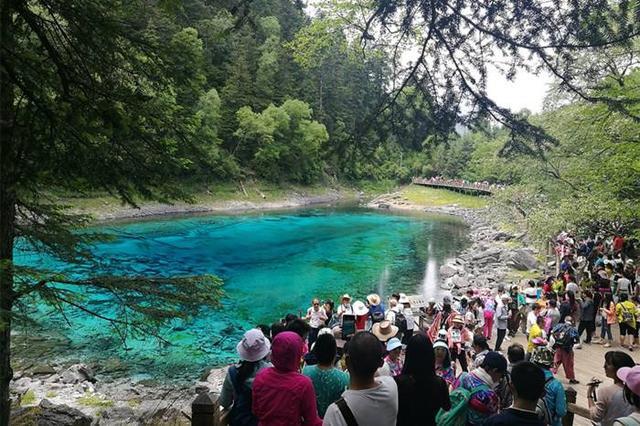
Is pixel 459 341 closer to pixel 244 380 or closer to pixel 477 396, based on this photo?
pixel 477 396

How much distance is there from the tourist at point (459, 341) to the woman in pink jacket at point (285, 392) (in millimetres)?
5529

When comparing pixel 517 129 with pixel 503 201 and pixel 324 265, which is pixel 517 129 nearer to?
pixel 324 265

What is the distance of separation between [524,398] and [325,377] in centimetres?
136

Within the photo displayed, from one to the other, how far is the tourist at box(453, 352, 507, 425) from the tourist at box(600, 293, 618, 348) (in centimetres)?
837

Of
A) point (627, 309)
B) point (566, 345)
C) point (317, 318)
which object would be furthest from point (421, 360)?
point (627, 309)

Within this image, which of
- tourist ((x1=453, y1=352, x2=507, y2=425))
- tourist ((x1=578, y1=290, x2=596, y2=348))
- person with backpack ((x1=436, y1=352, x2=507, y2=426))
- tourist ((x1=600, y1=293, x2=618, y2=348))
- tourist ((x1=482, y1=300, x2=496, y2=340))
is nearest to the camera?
person with backpack ((x1=436, y1=352, x2=507, y2=426))

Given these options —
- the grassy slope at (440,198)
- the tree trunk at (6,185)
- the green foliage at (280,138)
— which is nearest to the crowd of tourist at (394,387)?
the tree trunk at (6,185)

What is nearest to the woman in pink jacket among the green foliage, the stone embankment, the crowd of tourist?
the crowd of tourist

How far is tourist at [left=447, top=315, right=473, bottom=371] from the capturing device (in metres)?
7.74

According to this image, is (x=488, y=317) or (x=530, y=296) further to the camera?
(x=530, y=296)

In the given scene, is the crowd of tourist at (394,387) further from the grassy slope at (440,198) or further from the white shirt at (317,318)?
the grassy slope at (440,198)

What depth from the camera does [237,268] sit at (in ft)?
75.4

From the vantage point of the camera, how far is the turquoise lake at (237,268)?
11.8m

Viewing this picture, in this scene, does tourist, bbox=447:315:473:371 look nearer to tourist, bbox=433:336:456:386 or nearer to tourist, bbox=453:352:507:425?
tourist, bbox=433:336:456:386
